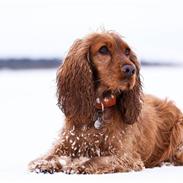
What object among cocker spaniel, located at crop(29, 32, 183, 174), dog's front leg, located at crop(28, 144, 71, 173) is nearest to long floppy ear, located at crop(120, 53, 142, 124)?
cocker spaniel, located at crop(29, 32, 183, 174)

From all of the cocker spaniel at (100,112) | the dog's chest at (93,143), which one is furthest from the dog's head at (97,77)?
the dog's chest at (93,143)

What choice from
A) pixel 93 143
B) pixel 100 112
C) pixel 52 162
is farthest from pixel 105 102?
pixel 52 162

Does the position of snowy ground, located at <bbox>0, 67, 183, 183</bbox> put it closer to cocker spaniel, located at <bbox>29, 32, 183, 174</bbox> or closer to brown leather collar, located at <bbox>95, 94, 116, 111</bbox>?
cocker spaniel, located at <bbox>29, 32, 183, 174</bbox>

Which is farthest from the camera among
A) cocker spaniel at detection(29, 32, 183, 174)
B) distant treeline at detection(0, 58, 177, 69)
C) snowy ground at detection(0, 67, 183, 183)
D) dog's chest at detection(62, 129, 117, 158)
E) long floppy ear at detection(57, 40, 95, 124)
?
distant treeline at detection(0, 58, 177, 69)

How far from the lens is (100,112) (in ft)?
25.0

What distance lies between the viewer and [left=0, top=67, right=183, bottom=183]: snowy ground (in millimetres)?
6980

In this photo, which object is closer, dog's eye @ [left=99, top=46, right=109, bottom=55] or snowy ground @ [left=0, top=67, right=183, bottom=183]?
snowy ground @ [left=0, top=67, right=183, bottom=183]

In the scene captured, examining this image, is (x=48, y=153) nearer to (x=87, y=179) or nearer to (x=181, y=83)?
(x=87, y=179)

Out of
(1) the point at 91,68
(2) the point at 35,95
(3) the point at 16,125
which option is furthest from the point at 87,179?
(2) the point at 35,95

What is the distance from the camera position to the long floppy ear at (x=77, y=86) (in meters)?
7.60

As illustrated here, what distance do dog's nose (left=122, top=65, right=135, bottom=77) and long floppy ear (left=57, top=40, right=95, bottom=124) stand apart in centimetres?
45

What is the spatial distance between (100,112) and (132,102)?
1.00 feet

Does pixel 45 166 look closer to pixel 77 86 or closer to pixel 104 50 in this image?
pixel 77 86

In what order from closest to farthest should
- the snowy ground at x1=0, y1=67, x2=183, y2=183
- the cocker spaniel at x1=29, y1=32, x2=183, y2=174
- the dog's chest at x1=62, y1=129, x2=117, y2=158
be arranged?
the snowy ground at x1=0, y1=67, x2=183, y2=183
the cocker spaniel at x1=29, y1=32, x2=183, y2=174
the dog's chest at x1=62, y1=129, x2=117, y2=158
